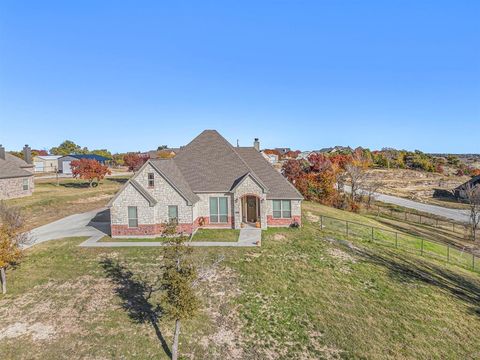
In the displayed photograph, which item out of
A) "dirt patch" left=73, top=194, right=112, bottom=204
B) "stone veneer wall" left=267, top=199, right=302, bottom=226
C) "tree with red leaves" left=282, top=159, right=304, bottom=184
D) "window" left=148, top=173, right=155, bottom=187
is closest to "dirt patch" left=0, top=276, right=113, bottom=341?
"window" left=148, top=173, right=155, bottom=187

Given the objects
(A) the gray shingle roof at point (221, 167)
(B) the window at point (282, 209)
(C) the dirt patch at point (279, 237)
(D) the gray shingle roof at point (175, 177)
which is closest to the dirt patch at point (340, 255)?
(C) the dirt patch at point (279, 237)

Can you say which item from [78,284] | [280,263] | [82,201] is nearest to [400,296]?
[280,263]

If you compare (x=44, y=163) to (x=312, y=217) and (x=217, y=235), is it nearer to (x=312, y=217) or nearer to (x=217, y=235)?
(x=217, y=235)

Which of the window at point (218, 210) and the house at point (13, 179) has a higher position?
the house at point (13, 179)

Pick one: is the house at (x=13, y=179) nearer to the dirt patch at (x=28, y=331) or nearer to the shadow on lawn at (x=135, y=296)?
the shadow on lawn at (x=135, y=296)

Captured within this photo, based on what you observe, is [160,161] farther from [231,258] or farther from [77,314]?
[77,314]

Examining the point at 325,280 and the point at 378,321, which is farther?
the point at 325,280
